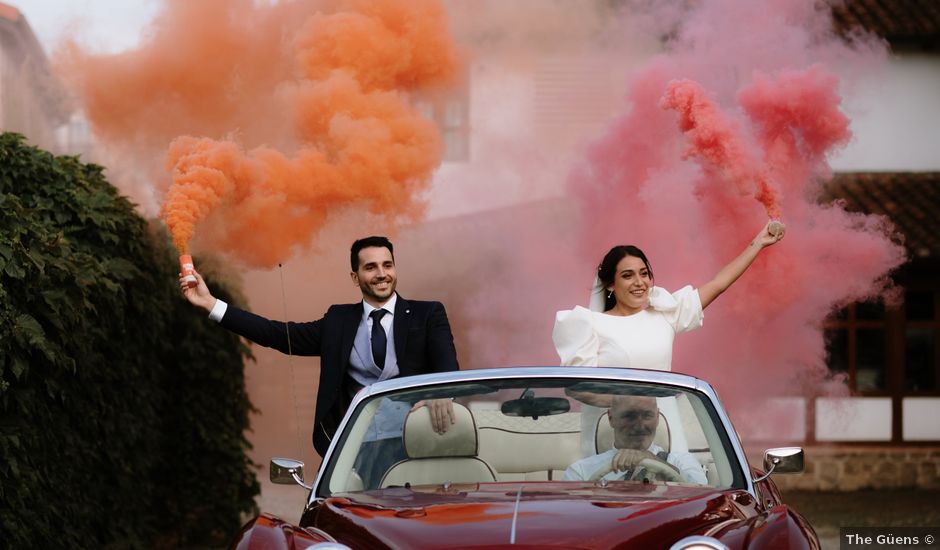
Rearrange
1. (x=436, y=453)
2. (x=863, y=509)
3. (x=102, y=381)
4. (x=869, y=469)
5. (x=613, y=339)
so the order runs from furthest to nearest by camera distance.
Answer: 1. (x=869, y=469)
2. (x=863, y=509)
3. (x=102, y=381)
4. (x=613, y=339)
5. (x=436, y=453)

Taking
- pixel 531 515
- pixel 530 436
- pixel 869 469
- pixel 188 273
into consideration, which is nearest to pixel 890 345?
pixel 869 469

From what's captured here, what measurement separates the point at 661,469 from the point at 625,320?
204 centimetres

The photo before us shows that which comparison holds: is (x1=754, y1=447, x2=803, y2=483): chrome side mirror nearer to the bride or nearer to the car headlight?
the car headlight

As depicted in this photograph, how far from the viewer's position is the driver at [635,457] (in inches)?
198

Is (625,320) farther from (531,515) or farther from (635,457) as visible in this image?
(531,515)

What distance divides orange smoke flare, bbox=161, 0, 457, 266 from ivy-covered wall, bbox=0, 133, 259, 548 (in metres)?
0.80

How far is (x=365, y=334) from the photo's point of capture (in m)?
6.97

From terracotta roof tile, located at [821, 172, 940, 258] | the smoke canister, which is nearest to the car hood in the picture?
the smoke canister

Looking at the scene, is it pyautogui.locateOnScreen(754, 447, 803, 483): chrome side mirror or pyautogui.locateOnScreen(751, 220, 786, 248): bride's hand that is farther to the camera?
pyautogui.locateOnScreen(751, 220, 786, 248): bride's hand

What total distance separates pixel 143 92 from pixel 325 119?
1.85 meters

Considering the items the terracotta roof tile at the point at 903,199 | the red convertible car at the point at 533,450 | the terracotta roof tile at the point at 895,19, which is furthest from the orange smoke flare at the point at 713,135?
the terracotta roof tile at the point at 895,19

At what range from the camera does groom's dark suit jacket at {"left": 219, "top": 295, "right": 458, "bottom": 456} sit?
6871mm

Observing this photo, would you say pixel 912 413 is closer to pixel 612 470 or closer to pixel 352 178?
pixel 352 178

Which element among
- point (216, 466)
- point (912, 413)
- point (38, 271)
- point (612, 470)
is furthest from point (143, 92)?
point (912, 413)
